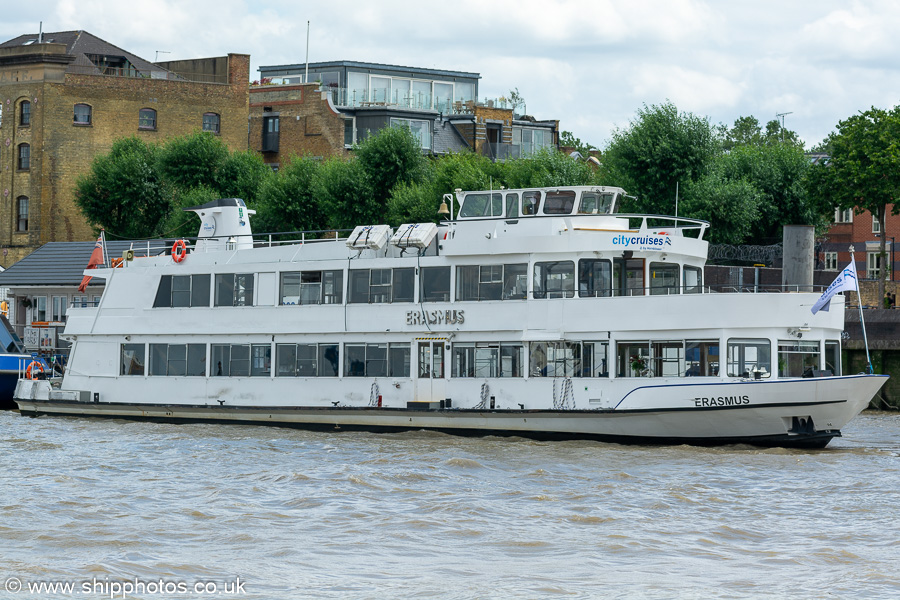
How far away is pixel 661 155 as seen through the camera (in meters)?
52.1

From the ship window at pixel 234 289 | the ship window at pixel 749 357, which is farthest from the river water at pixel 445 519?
the ship window at pixel 234 289

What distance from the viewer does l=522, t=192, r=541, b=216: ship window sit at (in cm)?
2778

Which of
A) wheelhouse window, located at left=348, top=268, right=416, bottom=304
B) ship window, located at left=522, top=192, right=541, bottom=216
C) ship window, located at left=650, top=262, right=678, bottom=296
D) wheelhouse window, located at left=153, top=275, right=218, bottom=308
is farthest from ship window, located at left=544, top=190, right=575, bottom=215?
wheelhouse window, located at left=153, top=275, right=218, bottom=308

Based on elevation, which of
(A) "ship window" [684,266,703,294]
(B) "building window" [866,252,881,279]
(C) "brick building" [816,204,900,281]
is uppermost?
(C) "brick building" [816,204,900,281]

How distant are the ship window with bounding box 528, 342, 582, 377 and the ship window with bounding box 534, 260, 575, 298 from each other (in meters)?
1.05

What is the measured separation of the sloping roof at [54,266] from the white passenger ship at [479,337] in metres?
17.4

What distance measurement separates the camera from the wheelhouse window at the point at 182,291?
31.1 metres

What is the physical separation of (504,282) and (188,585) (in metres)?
14.2

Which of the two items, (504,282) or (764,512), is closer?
(764,512)

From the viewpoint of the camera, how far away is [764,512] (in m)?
18.9

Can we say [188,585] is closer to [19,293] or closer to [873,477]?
[873,477]

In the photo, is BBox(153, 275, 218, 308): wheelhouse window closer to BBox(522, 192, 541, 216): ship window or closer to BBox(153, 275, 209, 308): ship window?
BBox(153, 275, 209, 308): ship window

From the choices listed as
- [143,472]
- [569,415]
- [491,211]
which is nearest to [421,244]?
[491,211]
